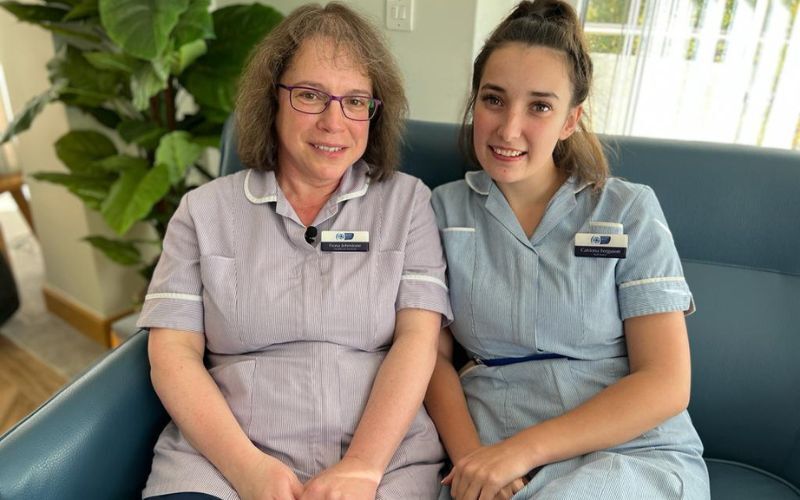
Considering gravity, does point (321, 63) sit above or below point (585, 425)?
above

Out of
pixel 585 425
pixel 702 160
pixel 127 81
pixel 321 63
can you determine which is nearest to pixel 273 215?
pixel 321 63

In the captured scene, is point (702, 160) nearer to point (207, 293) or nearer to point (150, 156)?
point (207, 293)

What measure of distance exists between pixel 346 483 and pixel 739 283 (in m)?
0.99

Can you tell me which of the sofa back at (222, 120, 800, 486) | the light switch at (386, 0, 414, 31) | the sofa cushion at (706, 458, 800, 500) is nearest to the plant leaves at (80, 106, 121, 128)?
the light switch at (386, 0, 414, 31)

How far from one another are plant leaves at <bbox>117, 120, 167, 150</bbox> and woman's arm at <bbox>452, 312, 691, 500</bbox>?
1465 millimetres

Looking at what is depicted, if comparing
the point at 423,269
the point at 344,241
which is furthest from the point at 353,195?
the point at 423,269

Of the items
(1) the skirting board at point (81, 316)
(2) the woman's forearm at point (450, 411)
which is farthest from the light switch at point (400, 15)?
(1) the skirting board at point (81, 316)

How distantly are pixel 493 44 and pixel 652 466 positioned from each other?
0.87 m

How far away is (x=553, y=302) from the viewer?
119cm

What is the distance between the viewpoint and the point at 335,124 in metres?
1.15

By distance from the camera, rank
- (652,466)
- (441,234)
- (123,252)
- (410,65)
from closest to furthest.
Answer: (652,466), (441,234), (410,65), (123,252)

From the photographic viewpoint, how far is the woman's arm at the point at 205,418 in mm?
1018

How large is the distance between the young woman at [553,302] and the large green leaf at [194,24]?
0.86 metres

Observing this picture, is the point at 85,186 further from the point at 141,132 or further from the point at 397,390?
the point at 397,390
